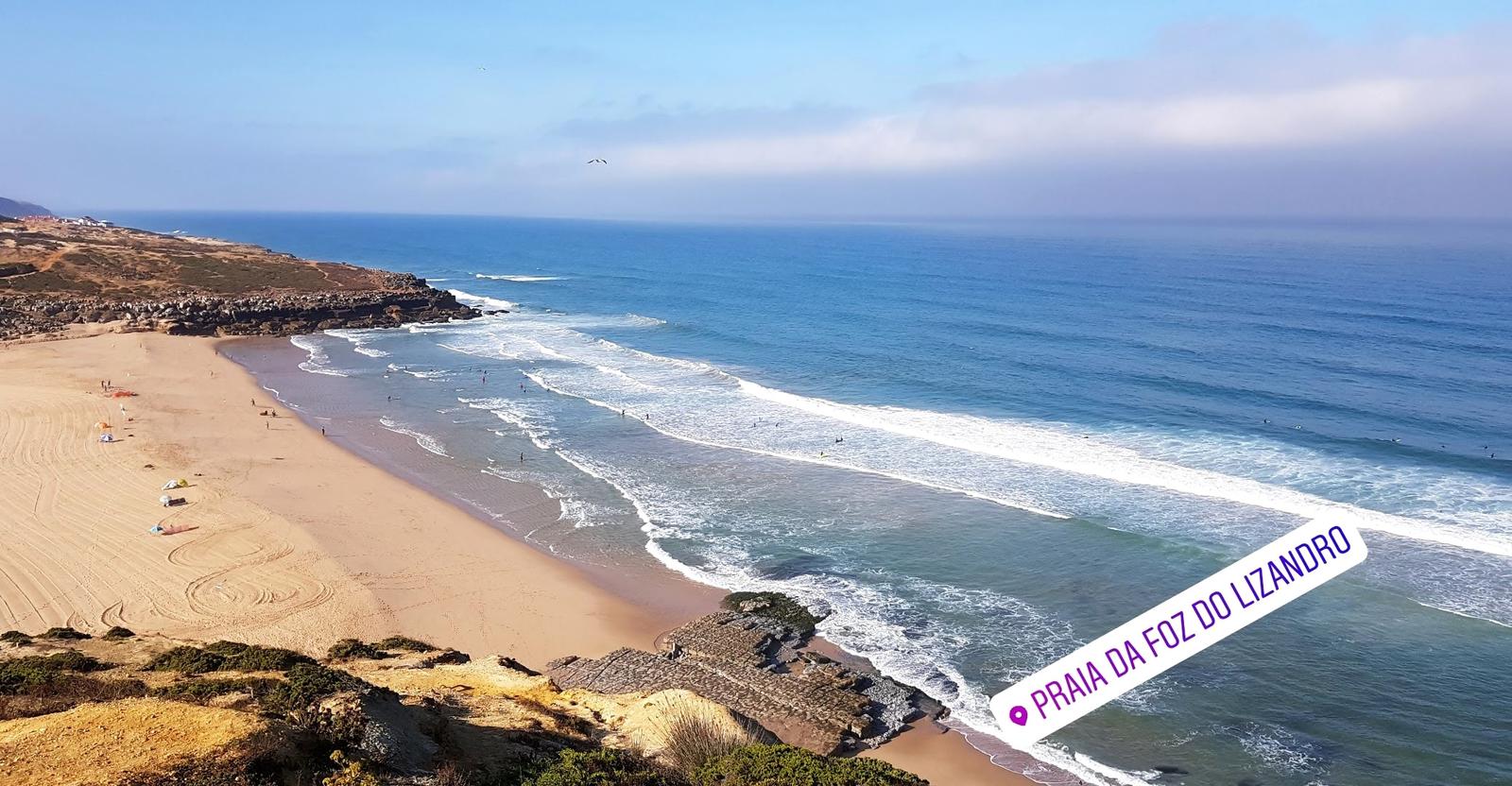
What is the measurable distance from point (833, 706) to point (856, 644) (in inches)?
120

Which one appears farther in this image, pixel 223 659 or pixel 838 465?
pixel 838 465

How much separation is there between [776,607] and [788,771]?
32.2 feet

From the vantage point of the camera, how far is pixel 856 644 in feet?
69.6

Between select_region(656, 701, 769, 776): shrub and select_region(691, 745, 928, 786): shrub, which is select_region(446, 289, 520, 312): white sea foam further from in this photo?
select_region(691, 745, 928, 786): shrub

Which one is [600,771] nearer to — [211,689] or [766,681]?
[211,689]

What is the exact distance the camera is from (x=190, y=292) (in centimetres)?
7338

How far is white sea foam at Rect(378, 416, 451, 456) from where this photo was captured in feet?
124

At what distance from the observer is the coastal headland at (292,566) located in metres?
19.7

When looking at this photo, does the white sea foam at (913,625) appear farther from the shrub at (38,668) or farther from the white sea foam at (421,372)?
the white sea foam at (421,372)

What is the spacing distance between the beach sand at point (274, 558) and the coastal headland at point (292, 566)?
7 cm

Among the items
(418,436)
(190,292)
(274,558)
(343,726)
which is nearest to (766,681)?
(343,726)

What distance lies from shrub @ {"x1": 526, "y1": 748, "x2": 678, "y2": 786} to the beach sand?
6026 millimetres

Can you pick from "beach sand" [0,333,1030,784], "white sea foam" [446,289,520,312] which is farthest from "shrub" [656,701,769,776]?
"white sea foam" [446,289,520,312]

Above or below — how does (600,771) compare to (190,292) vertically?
below
